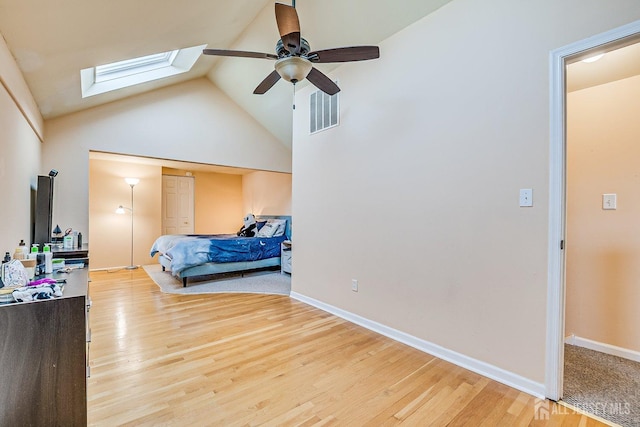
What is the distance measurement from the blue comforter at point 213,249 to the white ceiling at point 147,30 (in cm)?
228

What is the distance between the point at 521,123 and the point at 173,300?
410cm

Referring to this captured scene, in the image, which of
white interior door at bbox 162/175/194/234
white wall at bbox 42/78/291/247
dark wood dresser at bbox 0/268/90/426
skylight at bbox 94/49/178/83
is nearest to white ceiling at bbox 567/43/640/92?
dark wood dresser at bbox 0/268/90/426

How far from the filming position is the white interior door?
699 centimetres

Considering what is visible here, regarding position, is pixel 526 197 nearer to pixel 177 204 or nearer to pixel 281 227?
pixel 281 227

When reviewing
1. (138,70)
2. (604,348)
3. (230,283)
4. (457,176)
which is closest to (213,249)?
(230,283)

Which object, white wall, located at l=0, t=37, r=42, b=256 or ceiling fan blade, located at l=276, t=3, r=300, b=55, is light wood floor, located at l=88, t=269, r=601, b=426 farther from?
ceiling fan blade, located at l=276, t=3, r=300, b=55

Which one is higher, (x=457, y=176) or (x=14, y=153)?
(x=14, y=153)

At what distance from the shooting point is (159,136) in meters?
4.54

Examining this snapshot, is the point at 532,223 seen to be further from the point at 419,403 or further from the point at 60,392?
the point at 60,392

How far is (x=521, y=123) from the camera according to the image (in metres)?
1.91

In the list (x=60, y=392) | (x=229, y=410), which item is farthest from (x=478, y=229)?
(x=60, y=392)

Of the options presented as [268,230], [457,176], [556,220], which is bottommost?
[268,230]

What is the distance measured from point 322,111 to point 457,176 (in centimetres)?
185

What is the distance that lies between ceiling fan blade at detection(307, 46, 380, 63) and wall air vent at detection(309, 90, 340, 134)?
1.17 metres
